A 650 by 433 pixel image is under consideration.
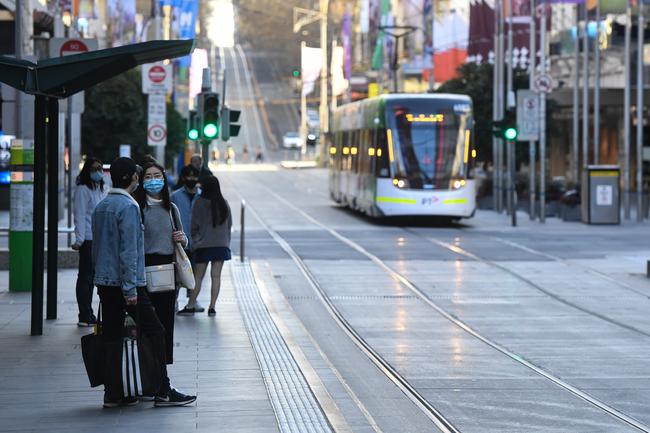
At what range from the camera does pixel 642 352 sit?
1489 centimetres

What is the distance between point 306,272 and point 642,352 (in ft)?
34.1

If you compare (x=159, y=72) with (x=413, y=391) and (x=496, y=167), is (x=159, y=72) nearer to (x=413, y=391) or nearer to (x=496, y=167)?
(x=496, y=167)

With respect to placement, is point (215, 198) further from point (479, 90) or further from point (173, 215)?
point (479, 90)

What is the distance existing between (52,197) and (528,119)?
26643mm

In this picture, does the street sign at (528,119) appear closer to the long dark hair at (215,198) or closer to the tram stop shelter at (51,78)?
the long dark hair at (215,198)

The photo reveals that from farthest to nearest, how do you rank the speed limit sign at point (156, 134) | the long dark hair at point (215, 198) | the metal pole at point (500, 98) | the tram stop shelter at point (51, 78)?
the metal pole at point (500, 98)
the speed limit sign at point (156, 134)
the long dark hair at point (215, 198)
the tram stop shelter at point (51, 78)

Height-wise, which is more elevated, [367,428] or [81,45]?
[81,45]

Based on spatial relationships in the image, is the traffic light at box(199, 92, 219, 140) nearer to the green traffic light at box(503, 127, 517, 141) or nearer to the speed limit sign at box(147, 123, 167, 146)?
the speed limit sign at box(147, 123, 167, 146)

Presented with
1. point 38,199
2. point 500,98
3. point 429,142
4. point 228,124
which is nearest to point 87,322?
point 38,199

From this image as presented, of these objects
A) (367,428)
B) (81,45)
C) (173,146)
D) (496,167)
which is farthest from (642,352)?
(173,146)

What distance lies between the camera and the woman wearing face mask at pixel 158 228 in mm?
11305

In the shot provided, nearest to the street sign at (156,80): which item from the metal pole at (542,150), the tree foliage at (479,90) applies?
the metal pole at (542,150)

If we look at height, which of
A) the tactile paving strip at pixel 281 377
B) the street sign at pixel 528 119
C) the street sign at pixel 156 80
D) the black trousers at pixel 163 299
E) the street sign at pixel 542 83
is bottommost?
the tactile paving strip at pixel 281 377

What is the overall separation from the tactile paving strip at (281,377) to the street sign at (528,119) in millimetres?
22716
